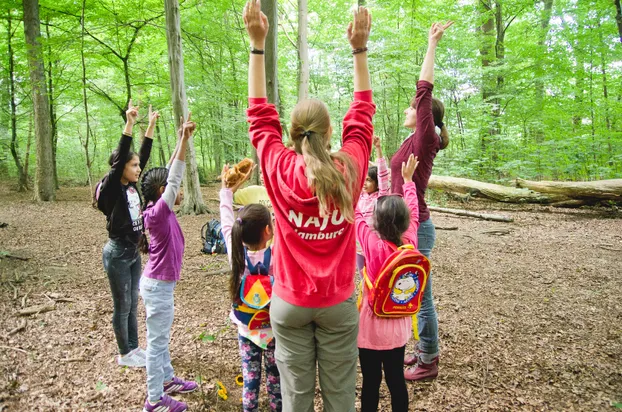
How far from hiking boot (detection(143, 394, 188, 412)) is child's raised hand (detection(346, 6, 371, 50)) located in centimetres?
245

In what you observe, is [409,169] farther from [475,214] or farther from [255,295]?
[475,214]

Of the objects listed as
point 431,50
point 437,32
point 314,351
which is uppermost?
point 437,32

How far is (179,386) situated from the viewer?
98.6 inches

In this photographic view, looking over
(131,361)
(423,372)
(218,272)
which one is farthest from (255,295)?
(218,272)

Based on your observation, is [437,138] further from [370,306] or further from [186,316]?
[186,316]

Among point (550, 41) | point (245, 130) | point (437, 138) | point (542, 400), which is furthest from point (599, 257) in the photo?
point (245, 130)

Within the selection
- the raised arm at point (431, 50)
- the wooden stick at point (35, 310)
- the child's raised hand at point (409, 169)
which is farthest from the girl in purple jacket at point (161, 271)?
the wooden stick at point (35, 310)

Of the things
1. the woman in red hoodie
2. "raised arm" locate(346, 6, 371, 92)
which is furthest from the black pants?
"raised arm" locate(346, 6, 371, 92)

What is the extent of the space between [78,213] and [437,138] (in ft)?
33.9

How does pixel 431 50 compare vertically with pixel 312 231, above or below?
above

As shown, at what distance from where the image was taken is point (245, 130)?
16.0m

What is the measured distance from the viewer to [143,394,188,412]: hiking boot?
7.21 feet

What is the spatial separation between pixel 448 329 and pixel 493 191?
7.92m

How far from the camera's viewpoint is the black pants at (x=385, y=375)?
1.98 metres
